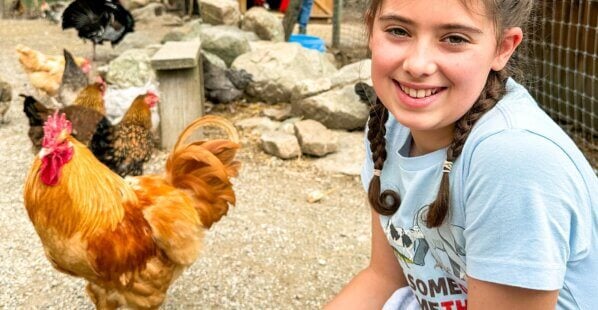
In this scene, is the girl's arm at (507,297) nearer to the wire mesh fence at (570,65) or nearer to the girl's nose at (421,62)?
the girl's nose at (421,62)

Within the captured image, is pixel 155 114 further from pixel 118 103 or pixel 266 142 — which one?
pixel 266 142

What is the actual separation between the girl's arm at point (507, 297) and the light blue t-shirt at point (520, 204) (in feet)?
0.07

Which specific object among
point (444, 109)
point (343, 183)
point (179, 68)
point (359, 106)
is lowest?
point (343, 183)

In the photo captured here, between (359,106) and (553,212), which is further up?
(553,212)

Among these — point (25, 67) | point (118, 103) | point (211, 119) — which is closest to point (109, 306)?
point (211, 119)

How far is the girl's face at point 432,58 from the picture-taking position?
92 cm

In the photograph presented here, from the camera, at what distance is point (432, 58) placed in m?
0.94

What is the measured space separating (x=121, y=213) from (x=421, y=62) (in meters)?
1.52

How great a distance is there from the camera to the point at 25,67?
5.56 m

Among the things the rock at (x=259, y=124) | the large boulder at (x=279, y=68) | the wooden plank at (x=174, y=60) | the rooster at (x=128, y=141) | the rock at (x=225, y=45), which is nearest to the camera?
the rooster at (x=128, y=141)

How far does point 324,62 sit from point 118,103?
229 cm

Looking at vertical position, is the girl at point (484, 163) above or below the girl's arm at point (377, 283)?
above

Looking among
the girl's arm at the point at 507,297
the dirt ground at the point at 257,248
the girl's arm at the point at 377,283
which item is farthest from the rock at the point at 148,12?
the girl's arm at the point at 507,297

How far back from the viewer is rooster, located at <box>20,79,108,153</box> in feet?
11.7
